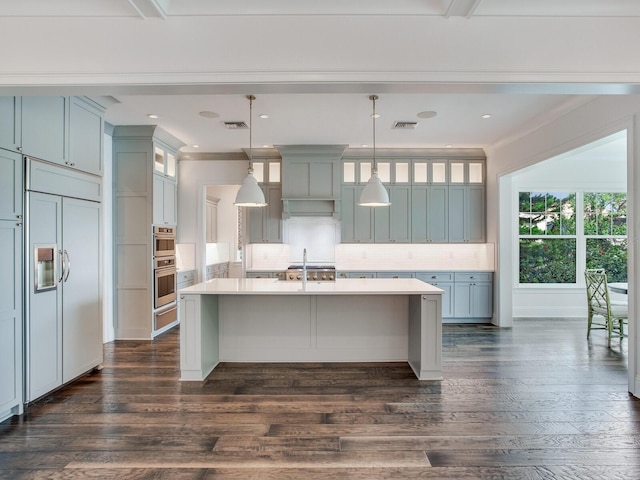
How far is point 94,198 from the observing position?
12.5 feet

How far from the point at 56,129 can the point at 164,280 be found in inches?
105

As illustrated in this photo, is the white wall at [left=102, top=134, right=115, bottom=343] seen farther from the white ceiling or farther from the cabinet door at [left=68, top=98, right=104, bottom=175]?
the cabinet door at [left=68, top=98, right=104, bottom=175]

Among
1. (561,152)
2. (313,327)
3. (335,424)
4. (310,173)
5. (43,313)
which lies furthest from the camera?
(310,173)

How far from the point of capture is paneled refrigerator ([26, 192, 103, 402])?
3047 mm

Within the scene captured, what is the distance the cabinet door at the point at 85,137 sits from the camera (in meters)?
3.50

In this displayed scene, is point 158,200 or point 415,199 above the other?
point 415,199

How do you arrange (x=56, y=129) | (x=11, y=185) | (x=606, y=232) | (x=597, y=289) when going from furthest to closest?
1. (x=606, y=232)
2. (x=597, y=289)
3. (x=56, y=129)
4. (x=11, y=185)

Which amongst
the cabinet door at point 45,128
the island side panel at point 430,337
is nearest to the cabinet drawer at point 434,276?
the island side panel at point 430,337

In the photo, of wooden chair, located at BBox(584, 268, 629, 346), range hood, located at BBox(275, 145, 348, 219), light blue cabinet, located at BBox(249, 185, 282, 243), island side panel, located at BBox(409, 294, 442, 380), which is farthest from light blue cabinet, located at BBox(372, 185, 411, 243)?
island side panel, located at BBox(409, 294, 442, 380)

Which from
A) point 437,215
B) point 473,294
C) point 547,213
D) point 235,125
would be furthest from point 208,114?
point 547,213

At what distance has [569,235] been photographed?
21.7ft

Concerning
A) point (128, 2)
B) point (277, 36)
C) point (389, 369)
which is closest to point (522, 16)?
point (277, 36)

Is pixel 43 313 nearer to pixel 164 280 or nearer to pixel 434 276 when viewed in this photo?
pixel 164 280

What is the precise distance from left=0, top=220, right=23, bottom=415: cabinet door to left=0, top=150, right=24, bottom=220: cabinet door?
8 cm
